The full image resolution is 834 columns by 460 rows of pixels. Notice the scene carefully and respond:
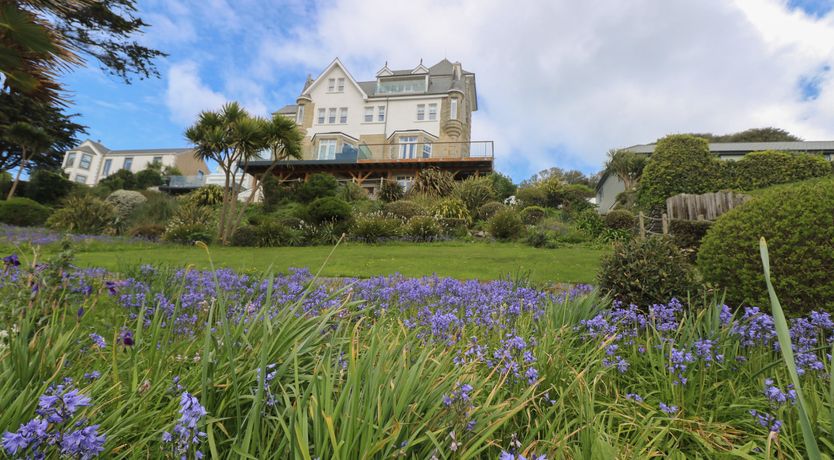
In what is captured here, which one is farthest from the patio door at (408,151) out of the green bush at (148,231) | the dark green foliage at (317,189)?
the green bush at (148,231)

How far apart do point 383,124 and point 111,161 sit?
56.8 m

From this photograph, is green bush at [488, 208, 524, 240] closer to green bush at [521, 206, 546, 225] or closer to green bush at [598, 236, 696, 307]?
green bush at [521, 206, 546, 225]

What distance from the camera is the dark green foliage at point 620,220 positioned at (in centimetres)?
1650

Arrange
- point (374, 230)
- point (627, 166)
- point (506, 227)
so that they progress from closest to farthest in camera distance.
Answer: point (374, 230)
point (506, 227)
point (627, 166)

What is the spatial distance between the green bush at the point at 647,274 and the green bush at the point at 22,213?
2564cm

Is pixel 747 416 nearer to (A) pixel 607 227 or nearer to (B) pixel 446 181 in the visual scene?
(A) pixel 607 227

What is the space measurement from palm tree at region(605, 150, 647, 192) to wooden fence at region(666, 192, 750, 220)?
49.9 feet

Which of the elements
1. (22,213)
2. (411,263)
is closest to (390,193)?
(411,263)

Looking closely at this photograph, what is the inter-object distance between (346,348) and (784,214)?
172 inches

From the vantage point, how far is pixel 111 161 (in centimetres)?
6506

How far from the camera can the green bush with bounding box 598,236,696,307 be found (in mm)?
4000

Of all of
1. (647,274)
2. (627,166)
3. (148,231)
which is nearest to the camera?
(647,274)

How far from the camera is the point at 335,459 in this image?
118 centimetres

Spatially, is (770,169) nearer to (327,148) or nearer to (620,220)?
(620,220)
